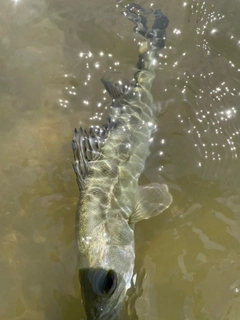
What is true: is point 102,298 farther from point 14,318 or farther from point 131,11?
point 131,11

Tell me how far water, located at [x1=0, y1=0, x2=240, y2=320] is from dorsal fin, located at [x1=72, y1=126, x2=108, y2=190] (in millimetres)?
392

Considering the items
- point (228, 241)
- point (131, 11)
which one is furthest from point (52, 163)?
point (131, 11)

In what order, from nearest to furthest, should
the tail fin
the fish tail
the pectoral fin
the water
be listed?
1. the water
2. the pectoral fin
3. the fish tail
4. the tail fin

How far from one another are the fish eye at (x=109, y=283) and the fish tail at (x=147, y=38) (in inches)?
74.3

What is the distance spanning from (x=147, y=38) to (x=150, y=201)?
1.99m

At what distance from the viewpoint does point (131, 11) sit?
454 centimetres

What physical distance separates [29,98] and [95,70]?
2.53 ft

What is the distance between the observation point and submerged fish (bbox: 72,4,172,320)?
2.62m

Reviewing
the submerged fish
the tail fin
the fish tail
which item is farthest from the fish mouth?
the tail fin

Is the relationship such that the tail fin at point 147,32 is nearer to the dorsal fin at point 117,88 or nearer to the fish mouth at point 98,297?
the dorsal fin at point 117,88

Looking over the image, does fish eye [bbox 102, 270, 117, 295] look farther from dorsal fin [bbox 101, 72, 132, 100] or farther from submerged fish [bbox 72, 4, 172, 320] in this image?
dorsal fin [bbox 101, 72, 132, 100]

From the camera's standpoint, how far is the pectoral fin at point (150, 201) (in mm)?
3154

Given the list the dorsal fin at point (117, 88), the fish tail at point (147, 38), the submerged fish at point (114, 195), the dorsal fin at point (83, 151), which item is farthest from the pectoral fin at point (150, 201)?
the fish tail at point (147, 38)

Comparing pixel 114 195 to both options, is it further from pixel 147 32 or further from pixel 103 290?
pixel 147 32
